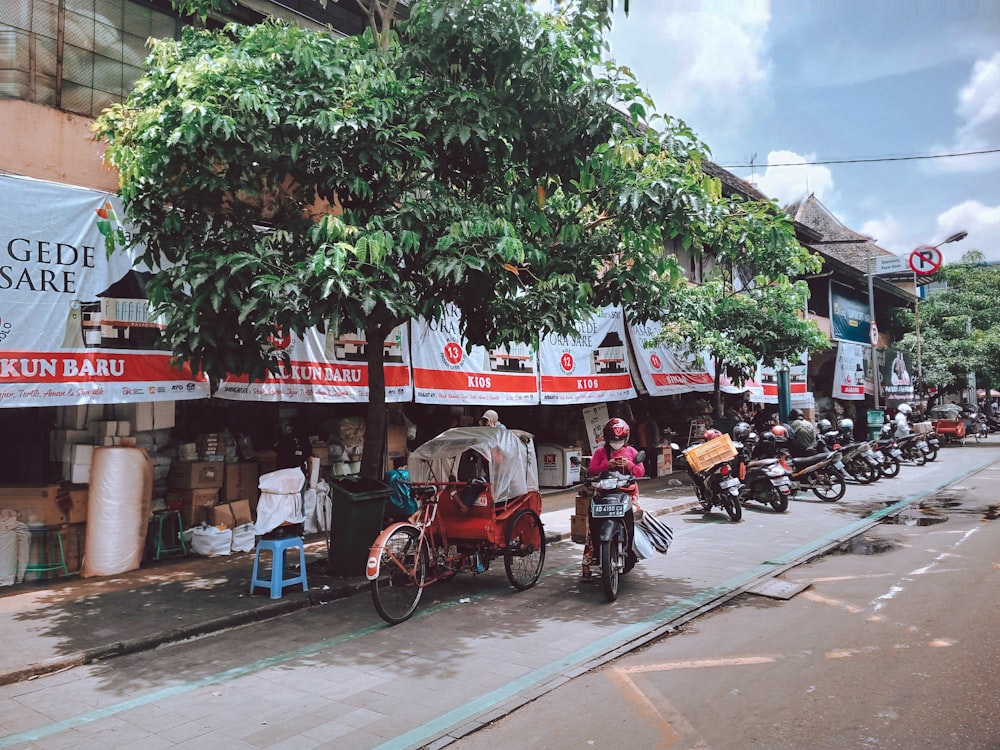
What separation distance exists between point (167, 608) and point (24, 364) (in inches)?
113

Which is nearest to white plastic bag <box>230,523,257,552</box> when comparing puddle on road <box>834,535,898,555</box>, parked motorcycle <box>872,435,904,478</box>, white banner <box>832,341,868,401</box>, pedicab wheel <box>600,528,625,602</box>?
pedicab wheel <box>600,528,625,602</box>

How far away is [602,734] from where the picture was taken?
4246 millimetres

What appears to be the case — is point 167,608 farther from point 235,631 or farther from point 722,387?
point 722,387

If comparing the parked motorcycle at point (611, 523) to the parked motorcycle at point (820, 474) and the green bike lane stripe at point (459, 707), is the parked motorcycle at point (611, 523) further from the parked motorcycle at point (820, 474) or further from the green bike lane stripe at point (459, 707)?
the parked motorcycle at point (820, 474)

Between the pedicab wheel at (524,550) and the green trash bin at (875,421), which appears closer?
the pedicab wheel at (524,550)

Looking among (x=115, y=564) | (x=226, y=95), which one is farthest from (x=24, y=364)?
(x=226, y=95)

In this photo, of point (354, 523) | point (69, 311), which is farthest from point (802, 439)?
point (69, 311)

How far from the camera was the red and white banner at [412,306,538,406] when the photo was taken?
1154cm

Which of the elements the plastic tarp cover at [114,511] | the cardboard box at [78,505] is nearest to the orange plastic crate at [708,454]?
the plastic tarp cover at [114,511]

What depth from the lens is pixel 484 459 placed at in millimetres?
7734

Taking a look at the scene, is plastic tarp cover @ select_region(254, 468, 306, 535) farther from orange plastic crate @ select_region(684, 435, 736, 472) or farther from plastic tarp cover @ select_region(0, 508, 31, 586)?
orange plastic crate @ select_region(684, 435, 736, 472)

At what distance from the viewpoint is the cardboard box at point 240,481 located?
10016mm

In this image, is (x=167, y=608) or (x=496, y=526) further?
(x=496, y=526)

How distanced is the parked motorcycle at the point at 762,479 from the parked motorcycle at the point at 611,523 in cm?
600
